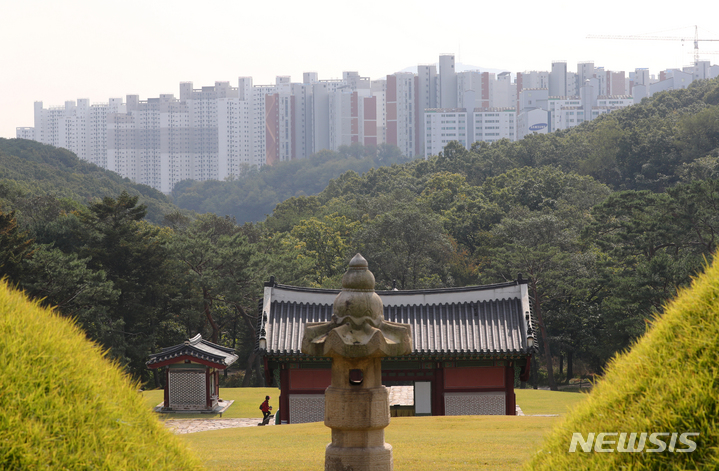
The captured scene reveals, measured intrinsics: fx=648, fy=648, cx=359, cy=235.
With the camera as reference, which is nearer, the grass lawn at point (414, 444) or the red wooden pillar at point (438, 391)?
the grass lawn at point (414, 444)

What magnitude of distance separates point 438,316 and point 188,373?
8467 millimetres

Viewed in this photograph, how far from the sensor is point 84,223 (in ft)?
96.1

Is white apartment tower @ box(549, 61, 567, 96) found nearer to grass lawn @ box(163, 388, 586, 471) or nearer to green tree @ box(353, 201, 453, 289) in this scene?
green tree @ box(353, 201, 453, 289)

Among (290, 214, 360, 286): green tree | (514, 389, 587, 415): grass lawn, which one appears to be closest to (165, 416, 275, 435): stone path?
(514, 389, 587, 415): grass lawn

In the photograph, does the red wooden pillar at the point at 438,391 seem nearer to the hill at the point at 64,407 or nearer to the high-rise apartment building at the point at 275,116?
the hill at the point at 64,407

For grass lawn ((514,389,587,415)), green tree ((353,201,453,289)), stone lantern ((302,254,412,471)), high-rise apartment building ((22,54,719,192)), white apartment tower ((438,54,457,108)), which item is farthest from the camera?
high-rise apartment building ((22,54,719,192))

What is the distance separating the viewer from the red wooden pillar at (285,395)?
15.5 m

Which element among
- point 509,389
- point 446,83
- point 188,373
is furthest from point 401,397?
point 446,83

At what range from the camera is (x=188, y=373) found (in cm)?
→ 2000

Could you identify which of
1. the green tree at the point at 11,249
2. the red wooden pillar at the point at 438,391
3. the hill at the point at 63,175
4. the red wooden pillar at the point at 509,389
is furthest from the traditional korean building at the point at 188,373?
the hill at the point at 63,175

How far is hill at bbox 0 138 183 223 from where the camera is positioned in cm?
6299

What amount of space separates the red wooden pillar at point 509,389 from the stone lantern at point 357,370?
1029 cm

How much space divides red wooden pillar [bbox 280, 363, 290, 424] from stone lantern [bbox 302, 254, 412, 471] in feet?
32.6

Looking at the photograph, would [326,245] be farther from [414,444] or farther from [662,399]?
[662,399]
